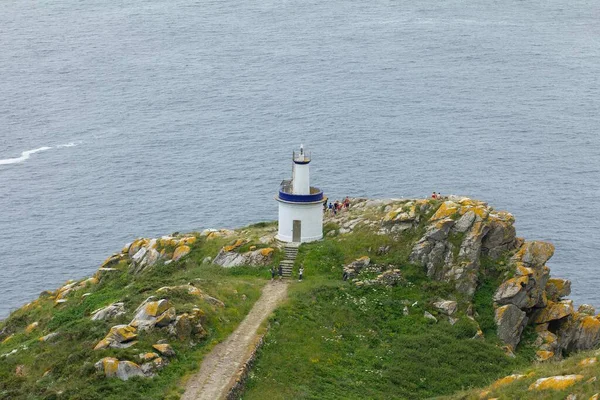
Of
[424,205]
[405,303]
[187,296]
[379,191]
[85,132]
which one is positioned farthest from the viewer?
[85,132]

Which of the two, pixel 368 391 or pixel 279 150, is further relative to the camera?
pixel 279 150

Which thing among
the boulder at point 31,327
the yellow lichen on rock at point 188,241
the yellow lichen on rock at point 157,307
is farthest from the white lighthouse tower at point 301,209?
the yellow lichen on rock at point 157,307

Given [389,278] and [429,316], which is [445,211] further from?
[429,316]

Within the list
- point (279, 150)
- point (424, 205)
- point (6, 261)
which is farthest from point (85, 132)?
point (424, 205)

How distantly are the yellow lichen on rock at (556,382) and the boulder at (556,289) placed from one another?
1175 inches

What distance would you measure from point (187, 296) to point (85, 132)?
350 feet

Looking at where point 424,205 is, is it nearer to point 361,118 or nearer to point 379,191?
point 379,191

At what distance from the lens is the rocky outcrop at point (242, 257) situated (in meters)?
81.8

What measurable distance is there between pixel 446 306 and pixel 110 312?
75.4 ft

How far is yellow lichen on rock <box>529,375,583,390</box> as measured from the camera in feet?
165

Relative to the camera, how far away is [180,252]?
85.8m

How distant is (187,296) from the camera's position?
6994cm

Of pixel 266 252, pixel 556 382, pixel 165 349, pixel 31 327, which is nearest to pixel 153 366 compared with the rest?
pixel 165 349

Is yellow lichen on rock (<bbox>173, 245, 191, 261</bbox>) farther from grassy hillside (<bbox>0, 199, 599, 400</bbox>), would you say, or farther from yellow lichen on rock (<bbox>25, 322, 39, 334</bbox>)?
yellow lichen on rock (<bbox>25, 322, 39, 334</bbox>)
